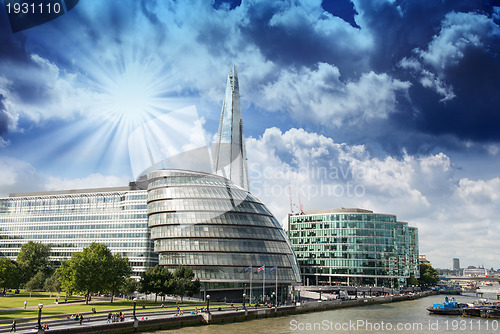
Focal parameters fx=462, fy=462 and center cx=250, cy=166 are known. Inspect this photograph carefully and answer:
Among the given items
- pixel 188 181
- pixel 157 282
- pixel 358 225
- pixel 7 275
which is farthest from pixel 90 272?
pixel 358 225

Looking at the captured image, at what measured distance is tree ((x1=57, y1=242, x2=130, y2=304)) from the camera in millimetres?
86000

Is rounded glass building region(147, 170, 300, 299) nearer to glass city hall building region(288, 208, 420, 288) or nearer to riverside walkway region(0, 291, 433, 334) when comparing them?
riverside walkway region(0, 291, 433, 334)

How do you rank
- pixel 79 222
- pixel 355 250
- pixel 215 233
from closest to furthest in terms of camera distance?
pixel 215 233
pixel 79 222
pixel 355 250

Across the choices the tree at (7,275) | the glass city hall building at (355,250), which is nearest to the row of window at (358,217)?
the glass city hall building at (355,250)

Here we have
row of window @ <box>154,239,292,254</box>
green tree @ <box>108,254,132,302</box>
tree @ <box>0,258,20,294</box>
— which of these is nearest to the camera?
green tree @ <box>108,254,132,302</box>

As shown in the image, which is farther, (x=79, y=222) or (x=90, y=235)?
(x=79, y=222)

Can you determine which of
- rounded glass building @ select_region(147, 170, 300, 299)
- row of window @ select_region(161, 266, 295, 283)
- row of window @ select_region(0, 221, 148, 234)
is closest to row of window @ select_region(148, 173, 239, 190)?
rounded glass building @ select_region(147, 170, 300, 299)

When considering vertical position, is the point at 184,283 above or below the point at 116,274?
below

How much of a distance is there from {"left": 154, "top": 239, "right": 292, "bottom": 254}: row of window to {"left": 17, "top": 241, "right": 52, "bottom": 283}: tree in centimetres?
3644

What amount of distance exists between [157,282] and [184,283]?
538cm

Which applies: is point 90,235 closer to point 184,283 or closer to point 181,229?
point 181,229

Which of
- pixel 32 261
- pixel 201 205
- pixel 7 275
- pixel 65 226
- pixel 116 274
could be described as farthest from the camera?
pixel 65 226

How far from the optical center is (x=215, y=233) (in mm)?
106438

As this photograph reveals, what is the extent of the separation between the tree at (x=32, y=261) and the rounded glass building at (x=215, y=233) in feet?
111
